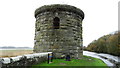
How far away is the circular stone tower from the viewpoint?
965 centimetres

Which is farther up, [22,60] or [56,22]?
[56,22]

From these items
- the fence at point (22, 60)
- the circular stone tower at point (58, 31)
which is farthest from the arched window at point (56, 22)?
the fence at point (22, 60)

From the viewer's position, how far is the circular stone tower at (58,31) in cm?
965

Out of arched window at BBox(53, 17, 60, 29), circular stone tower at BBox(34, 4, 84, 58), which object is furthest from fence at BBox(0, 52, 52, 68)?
arched window at BBox(53, 17, 60, 29)

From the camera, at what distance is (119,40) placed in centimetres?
2441

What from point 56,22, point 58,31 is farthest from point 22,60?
point 56,22

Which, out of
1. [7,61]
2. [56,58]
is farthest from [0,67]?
[56,58]

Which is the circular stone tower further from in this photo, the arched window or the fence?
the fence

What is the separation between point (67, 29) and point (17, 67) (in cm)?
614

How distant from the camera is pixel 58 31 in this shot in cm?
976

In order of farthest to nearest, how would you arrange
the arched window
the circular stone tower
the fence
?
the arched window, the circular stone tower, the fence

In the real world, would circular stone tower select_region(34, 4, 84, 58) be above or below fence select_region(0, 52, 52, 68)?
above

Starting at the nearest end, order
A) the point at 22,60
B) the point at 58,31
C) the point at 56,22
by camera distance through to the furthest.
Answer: the point at 22,60, the point at 58,31, the point at 56,22

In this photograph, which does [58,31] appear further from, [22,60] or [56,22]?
[22,60]
